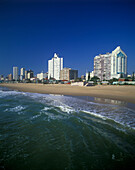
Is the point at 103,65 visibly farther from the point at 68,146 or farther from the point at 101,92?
the point at 68,146

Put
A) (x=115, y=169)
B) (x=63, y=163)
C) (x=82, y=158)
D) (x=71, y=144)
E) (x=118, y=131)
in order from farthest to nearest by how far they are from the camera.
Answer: (x=118, y=131) → (x=71, y=144) → (x=82, y=158) → (x=63, y=163) → (x=115, y=169)

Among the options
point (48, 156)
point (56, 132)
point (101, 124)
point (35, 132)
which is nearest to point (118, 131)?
point (101, 124)

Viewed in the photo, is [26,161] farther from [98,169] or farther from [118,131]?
[118,131]

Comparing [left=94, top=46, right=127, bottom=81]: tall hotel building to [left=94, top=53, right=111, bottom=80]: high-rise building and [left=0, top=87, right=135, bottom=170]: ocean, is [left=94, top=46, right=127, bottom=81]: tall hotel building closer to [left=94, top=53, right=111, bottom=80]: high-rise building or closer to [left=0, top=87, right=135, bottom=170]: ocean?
[left=94, top=53, right=111, bottom=80]: high-rise building

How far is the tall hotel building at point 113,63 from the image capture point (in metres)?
90.6

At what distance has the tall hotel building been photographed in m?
90.6

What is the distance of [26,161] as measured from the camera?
2398mm

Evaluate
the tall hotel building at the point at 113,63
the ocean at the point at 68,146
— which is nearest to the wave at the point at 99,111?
the ocean at the point at 68,146

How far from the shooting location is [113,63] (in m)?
91.8

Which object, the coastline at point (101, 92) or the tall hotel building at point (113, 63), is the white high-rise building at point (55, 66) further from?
the coastline at point (101, 92)


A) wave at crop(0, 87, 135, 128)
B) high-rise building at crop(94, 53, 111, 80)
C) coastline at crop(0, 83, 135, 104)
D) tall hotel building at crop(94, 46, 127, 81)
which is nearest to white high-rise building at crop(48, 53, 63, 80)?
high-rise building at crop(94, 53, 111, 80)

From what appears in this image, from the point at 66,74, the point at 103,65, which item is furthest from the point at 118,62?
the point at 66,74

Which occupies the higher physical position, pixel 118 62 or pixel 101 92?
pixel 118 62

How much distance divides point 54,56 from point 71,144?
155289mm
